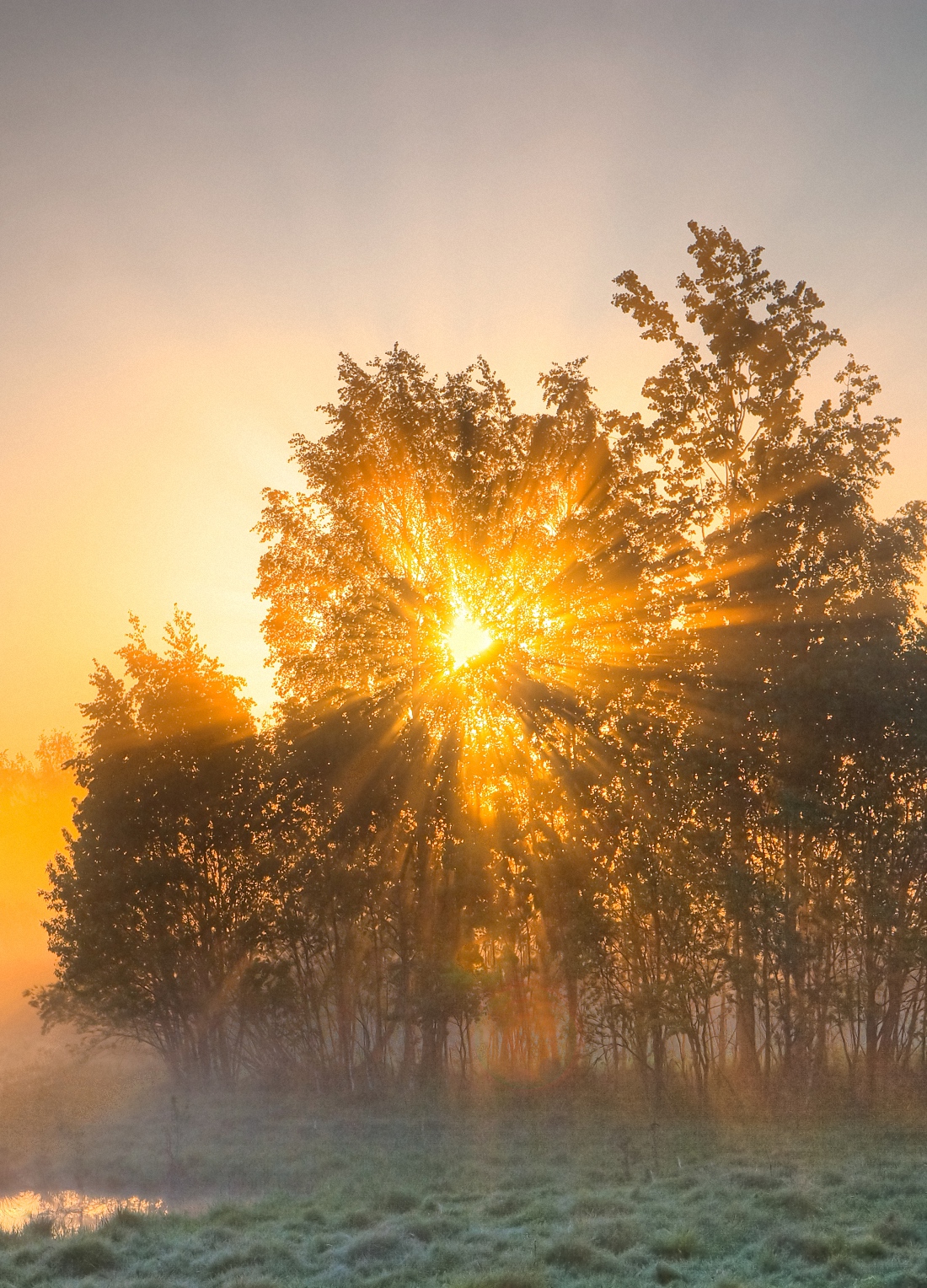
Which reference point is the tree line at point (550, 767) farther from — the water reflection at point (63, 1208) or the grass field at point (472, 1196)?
the water reflection at point (63, 1208)

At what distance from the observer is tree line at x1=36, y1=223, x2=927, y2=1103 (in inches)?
704

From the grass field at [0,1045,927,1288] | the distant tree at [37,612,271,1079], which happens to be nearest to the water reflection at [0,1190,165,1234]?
the grass field at [0,1045,927,1288]

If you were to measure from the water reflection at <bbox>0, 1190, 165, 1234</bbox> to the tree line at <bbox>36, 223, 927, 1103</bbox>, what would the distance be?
6247 mm

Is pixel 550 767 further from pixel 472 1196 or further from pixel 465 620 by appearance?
pixel 472 1196

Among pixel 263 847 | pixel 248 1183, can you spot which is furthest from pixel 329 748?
pixel 248 1183

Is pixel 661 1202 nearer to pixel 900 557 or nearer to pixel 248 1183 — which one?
pixel 248 1183

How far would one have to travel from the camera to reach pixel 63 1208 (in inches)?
607

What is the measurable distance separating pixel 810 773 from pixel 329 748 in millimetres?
9223

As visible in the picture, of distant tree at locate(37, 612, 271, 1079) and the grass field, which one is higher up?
distant tree at locate(37, 612, 271, 1079)

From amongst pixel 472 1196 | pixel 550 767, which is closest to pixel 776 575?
pixel 550 767

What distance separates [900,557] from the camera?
60.4 ft

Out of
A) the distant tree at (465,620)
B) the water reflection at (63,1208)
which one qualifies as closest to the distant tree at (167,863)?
the distant tree at (465,620)

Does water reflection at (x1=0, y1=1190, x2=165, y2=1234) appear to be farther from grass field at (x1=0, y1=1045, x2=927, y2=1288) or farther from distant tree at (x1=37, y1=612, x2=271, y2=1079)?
distant tree at (x1=37, y1=612, x2=271, y2=1079)

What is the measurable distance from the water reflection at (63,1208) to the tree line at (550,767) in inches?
246
